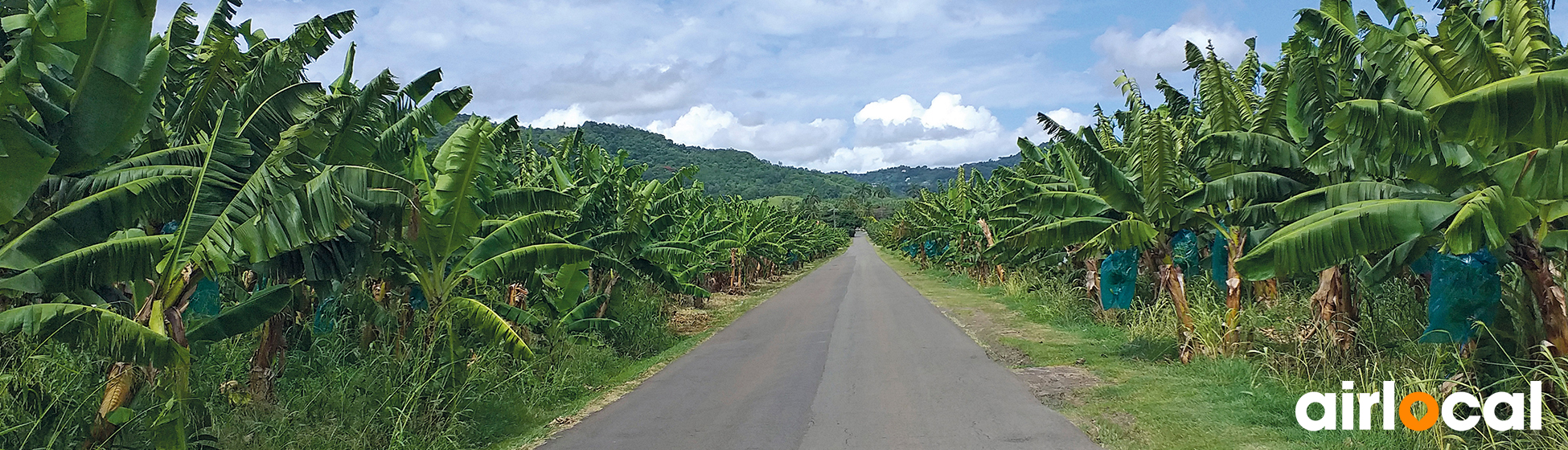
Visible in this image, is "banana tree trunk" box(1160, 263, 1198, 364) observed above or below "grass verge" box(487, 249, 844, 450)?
above

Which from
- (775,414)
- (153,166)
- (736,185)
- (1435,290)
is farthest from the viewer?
(736,185)

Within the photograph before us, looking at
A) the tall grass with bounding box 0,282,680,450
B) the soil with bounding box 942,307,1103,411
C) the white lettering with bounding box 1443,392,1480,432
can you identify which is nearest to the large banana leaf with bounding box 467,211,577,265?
the tall grass with bounding box 0,282,680,450

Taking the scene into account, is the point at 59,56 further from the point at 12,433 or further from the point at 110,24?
the point at 12,433

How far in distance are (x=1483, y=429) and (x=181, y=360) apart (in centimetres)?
836

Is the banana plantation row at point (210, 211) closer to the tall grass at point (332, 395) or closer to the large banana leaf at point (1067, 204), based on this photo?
the tall grass at point (332, 395)

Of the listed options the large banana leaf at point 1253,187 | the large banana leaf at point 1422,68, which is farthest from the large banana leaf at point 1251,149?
the large banana leaf at point 1422,68

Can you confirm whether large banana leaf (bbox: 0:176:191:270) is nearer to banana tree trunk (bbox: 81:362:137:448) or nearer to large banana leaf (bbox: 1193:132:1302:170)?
banana tree trunk (bbox: 81:362:137:448)

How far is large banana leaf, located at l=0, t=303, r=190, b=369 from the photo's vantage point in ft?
14.9

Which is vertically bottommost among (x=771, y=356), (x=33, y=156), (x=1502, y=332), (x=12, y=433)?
(x=771, y=356)

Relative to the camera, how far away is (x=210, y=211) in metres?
5.36

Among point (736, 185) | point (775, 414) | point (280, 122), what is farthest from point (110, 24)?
point (736, 185)

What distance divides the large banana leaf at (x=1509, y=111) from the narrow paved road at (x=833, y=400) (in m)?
3.65

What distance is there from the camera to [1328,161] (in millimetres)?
7516

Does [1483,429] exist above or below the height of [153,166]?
below
